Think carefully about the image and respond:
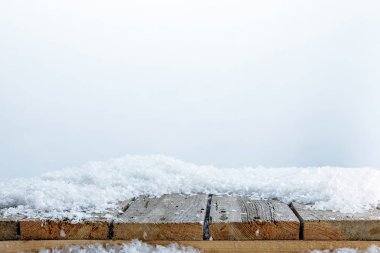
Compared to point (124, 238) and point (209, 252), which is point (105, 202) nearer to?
point (124, 238)

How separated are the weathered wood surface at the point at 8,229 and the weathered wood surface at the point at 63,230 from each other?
2 cm

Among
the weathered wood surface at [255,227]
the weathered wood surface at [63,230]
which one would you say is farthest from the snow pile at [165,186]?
the weathered wood surface at [255,227]

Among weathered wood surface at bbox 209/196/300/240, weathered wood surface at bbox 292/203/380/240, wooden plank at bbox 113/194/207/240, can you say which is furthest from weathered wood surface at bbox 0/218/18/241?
weathered wood surface at bbox 292/203/380/240

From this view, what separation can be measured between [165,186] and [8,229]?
643 millimetres

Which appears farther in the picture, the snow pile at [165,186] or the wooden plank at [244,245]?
the snow pile at [165,186]

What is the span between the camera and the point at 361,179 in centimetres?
170

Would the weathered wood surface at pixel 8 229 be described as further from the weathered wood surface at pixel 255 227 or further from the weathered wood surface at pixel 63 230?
the weathered wood surface at pixel 255 227

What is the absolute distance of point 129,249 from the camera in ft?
3.79

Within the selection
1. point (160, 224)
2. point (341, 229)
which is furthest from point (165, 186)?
point (341, 229)

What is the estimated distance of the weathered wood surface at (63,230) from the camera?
1180 millimetres

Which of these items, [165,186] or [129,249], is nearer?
[129,249]

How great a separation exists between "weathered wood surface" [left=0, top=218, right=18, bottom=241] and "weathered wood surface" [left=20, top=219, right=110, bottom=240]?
0.7 inches

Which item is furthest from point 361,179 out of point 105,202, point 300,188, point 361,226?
point 105,202

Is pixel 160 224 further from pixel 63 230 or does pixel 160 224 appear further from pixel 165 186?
pixel 165 186
